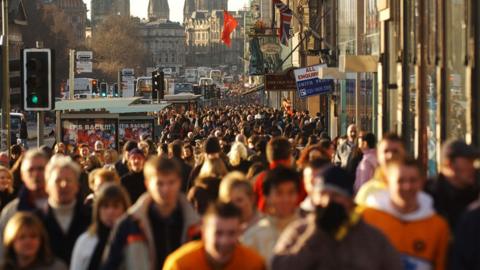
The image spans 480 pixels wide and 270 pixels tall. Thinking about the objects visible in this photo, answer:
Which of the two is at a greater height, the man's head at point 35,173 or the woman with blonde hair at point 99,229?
the man's head at point 35,173

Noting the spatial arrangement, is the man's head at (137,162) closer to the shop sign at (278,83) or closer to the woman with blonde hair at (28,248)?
the woman with blonde hair at (28,248)

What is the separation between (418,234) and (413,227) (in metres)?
0.05

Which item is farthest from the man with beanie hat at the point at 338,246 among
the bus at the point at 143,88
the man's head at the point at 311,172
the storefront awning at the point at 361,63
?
the bus at the point at 143,88

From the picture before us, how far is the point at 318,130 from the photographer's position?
1529 inches

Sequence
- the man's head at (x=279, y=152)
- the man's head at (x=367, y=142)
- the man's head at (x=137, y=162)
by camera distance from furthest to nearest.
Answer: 1. the man's head at (x=367, y=142)
2. the man's head at (x=137, y=162)
3. the man's head at (x=279, y=152)

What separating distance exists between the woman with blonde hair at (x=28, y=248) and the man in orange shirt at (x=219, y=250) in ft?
3.32

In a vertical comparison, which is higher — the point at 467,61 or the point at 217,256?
the point at 467,61

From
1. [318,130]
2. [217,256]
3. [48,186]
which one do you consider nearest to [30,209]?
[48,186]

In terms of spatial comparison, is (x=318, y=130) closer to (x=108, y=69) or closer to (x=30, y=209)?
(x=30, y=209)

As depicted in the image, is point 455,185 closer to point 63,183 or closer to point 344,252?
point 344,252

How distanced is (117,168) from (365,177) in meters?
3.88

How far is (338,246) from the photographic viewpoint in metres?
8.07

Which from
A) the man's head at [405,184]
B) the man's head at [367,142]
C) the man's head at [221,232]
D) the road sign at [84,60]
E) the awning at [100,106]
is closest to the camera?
the man's head at [221,232]

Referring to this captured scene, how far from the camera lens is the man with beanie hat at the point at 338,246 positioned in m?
8.05
